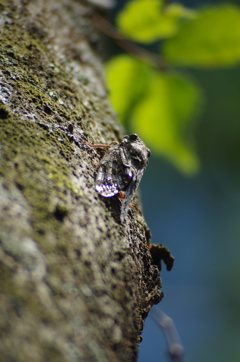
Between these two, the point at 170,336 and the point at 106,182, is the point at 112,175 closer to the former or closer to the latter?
the point at 106,182

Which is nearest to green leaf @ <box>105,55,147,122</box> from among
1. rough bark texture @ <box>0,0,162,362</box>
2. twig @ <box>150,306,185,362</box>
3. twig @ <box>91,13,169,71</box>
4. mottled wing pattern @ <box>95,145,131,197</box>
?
twig @ <box>91,13,169,71</box>

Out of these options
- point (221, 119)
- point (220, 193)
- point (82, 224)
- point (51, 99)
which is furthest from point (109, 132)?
point (220, 193)

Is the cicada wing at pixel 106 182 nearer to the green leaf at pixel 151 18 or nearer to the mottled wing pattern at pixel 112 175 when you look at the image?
the mottled wing pattern at pixel 112 175

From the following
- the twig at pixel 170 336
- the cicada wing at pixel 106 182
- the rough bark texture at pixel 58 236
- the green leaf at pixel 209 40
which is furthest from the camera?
the green leaf at pixel 209 40

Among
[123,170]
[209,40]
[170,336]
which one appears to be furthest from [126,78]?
[170,336]

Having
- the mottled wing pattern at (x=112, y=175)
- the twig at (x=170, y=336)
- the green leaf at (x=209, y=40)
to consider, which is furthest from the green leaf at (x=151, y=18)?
the twig at (x=170, y=336)
